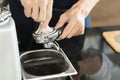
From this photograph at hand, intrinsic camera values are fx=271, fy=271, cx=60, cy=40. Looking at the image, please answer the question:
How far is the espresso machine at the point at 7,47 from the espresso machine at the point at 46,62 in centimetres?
6

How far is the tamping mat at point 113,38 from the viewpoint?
2.74 feet

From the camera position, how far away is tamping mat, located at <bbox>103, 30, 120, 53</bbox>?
835 mm

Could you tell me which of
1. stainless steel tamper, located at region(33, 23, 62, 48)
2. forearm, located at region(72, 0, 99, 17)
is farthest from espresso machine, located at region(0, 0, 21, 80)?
forearm, located at region(72, 0, 99, 17)

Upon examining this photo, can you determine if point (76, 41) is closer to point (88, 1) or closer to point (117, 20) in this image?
point (88, 1)

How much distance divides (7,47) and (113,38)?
0.46 meters

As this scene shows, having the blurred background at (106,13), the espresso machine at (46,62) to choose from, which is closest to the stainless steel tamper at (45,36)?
the espresso machine at (46,62)

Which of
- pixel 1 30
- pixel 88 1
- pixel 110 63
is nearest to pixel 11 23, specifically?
pixel 1 30

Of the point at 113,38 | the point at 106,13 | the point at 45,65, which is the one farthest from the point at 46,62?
the point at 106,13

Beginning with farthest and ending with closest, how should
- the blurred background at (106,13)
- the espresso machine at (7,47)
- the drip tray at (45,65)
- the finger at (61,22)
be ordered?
the blurred background at (106,13) < the finger at (61,22) < the drip tray at (45,65) < the espresso machine at (7,47)

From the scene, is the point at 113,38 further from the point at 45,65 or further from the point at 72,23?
the point at 45,65

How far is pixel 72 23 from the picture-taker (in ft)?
2.77

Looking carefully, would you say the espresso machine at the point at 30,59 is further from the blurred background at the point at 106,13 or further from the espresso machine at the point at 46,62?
the blurred background at the point at 106,13

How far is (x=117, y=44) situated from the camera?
85 centimetres

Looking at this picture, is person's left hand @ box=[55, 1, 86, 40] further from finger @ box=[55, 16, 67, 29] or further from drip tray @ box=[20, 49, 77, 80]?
drip tray @ box=[20, 49, 77, 80]
